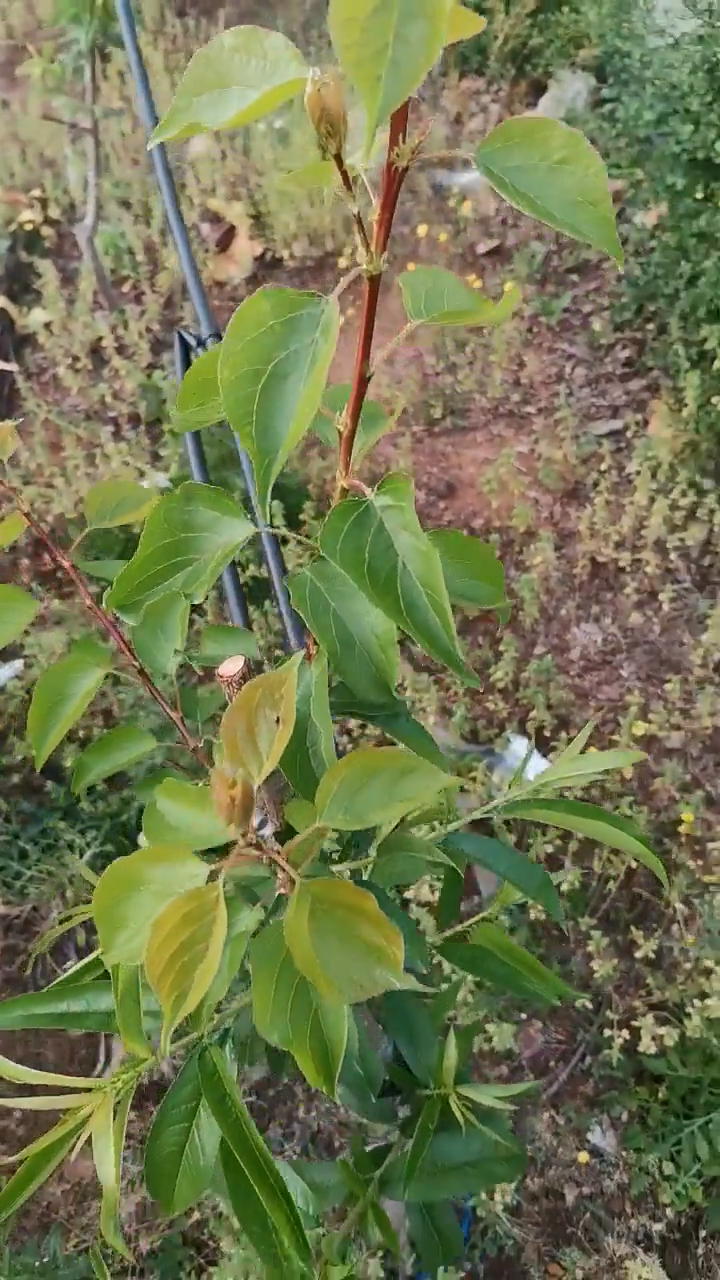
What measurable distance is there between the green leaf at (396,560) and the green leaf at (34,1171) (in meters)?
0.44

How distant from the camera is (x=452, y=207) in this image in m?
2.40

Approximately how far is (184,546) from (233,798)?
0.23 m

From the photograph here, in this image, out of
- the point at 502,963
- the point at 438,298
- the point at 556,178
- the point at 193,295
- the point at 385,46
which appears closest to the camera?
the point at 385,46

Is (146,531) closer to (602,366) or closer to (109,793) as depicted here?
(109,793)

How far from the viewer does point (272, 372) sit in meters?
0.53

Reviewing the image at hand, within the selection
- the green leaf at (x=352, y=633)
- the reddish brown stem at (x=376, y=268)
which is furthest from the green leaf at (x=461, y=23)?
the green leaf at (x=352, y=633)

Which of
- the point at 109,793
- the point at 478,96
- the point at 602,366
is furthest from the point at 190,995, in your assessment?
the point at 478,96

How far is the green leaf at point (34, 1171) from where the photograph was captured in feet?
2.11

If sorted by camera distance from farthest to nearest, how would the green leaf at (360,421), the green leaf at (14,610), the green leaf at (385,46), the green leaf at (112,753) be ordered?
the green leaf at (112,753), the green leaf at (14,610), the green leaf at (360,421), the green leaf at (385,46)

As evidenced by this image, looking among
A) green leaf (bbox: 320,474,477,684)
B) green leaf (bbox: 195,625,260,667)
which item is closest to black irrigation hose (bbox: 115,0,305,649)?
green leaf (bbox: 195,625,260,667)

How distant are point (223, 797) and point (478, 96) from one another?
2.58 m

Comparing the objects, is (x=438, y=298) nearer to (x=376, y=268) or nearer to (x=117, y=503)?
(x=376, y=268)

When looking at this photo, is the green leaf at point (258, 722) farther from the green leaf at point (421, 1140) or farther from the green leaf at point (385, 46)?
the green leaf at point (421, 1140)

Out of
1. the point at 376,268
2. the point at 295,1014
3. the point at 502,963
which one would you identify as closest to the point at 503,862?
the point at 502,963
